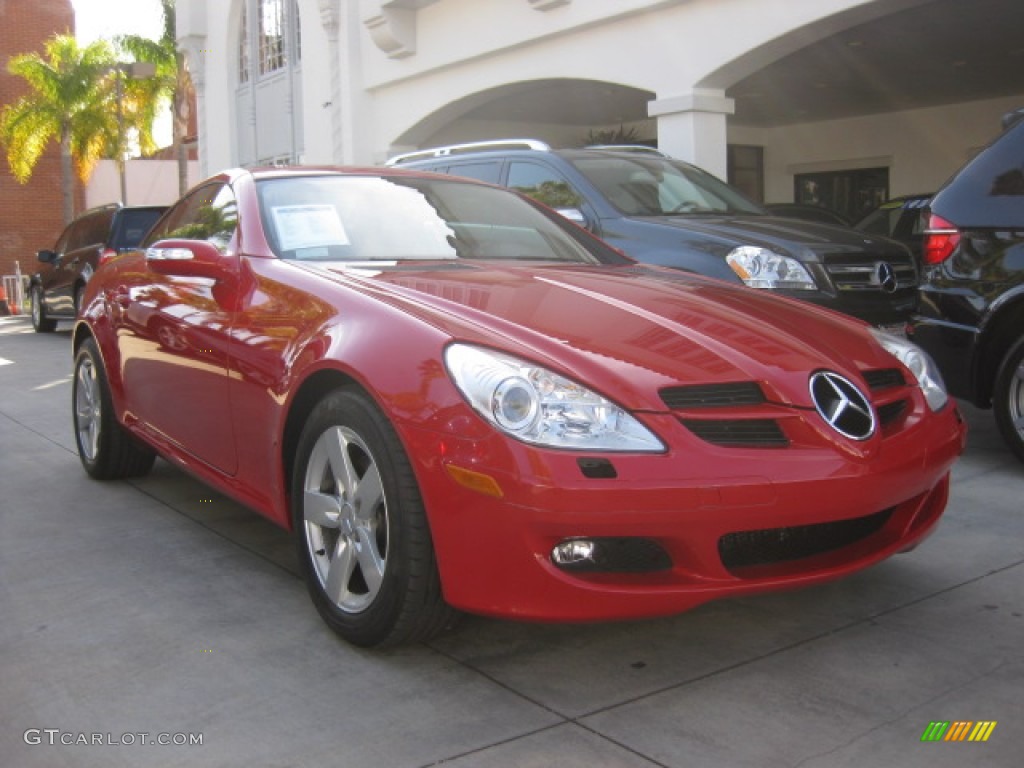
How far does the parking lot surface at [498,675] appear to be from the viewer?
2758 millimetres

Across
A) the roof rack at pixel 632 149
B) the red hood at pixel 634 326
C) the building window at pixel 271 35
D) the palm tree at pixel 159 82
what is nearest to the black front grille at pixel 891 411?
the red hood at pixel 634 326

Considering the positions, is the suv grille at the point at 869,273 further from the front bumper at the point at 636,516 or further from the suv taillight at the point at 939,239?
the front bumper at the point at 636,516

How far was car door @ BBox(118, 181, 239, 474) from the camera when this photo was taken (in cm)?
409

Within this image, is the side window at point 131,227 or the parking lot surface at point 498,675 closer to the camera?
the parking lot surface at point 498,675

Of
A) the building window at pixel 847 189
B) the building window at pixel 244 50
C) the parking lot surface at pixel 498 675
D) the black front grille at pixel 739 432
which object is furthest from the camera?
the building window at pixel 244 50

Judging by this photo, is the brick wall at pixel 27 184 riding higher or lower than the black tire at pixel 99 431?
higher

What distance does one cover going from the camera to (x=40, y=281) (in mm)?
16547

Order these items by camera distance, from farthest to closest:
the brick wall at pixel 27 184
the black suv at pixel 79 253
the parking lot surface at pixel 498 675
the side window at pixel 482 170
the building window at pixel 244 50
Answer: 1. the brick wall at pixel 27 184
2. the building window at pixel 244 50
3. the black suv at pixel 79 253
4. the side window at pixel 482 170
5. the parking lot surface at pixel 498 675

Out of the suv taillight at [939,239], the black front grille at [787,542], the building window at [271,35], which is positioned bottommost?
the black front grille at [787,542]

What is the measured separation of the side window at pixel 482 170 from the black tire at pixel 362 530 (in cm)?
500

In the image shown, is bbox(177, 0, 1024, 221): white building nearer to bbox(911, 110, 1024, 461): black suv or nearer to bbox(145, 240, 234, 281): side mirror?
bbox(911, 110, 1024, 461): black suv

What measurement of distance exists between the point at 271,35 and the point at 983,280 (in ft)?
57.3

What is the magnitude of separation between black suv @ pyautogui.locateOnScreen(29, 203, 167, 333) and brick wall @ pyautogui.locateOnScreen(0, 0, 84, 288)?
17.4 m

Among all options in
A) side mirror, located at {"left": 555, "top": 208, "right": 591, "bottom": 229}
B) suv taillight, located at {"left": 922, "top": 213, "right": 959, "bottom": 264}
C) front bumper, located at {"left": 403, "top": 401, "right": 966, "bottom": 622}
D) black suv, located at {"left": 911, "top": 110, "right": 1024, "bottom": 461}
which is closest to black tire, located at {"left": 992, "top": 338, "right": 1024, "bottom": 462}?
black suv, located at {"left": 911, "top": 110, "right": 1024, "bottom": 461}
